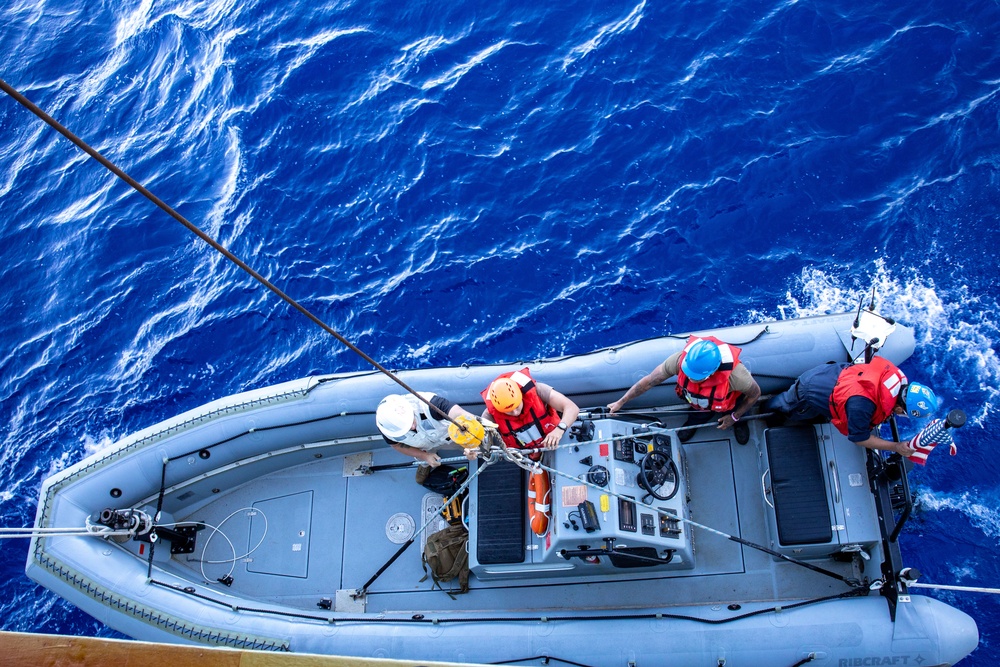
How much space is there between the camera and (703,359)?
4941 millimetres

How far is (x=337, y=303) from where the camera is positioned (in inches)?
344

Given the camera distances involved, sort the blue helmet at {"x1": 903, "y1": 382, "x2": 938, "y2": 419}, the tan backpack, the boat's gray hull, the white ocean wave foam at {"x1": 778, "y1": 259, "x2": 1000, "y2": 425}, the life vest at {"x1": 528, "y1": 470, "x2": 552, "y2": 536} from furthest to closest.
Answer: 1. the white ocean wave foam at {"x1": 778, "y1": 259, "x2": 1000, "y2": 425}
2. the tan backpack
3. the life vest at {"x1": 528, "y1": 470, "x2": 552, "y2": 536}
4. the boat's gray hull
5. the blue helmet at {"x1": 903, "y1": 382, "x2": 938, "y2": 419}

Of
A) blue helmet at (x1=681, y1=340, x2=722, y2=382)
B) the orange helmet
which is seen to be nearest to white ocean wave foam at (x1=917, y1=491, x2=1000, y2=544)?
blue helmet at (x1=681, y1=340, x2=722, y2=382)

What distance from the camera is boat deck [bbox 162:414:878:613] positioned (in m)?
5.47

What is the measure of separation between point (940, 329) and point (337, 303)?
6262mm

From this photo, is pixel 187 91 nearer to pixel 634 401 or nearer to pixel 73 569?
pixel 73 569

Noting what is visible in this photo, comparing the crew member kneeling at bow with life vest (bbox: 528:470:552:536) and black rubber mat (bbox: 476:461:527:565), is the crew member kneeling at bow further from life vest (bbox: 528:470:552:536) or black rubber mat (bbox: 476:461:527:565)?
black rubber mat (bbox: 476:461:527:565)

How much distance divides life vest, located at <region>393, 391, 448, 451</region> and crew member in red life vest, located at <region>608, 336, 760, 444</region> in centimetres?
136

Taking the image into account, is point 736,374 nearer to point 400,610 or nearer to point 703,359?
point 703,359

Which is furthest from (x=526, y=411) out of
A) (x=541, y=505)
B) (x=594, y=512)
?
(x=594, y=512)

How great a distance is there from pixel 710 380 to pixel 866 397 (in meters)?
0.97

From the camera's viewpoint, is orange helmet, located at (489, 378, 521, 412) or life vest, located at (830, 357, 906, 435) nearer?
life vest, located at (830, 357, 906, 435)

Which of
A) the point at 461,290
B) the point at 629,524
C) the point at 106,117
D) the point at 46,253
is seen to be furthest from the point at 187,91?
the point at 629,524

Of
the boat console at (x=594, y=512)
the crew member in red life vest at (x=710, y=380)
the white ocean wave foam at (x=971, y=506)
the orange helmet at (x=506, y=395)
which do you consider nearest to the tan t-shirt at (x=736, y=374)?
the crew member in red life vest at (x=710, y=380)
